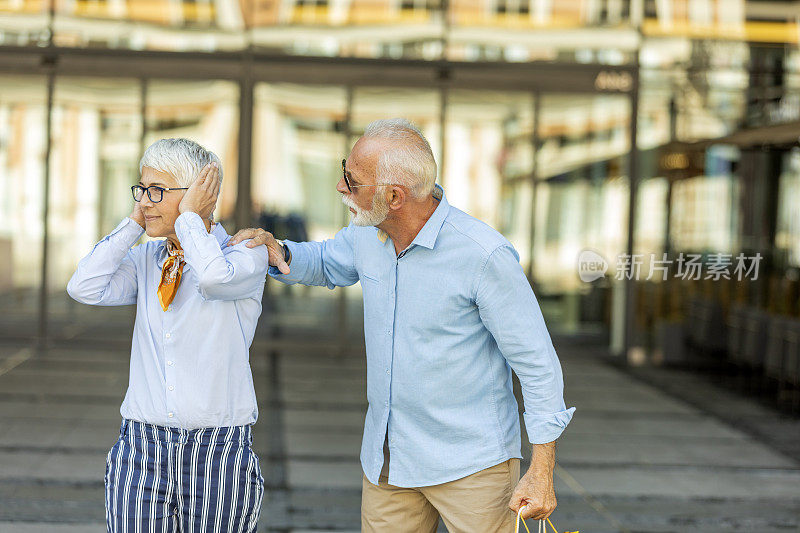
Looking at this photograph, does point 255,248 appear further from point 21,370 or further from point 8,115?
point 8,115

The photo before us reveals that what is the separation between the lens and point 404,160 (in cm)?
211

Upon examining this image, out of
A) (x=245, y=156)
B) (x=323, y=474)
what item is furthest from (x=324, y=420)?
(x=245, y=156)

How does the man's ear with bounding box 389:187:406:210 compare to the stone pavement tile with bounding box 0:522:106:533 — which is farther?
the stone pavement tile with bounding box 0:522:106:533

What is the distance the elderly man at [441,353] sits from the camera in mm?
2098

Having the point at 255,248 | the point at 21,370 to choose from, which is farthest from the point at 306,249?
the point at 21,370

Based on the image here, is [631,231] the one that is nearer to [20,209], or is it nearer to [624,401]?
[624,401]

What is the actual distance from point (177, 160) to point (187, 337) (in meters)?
0.39

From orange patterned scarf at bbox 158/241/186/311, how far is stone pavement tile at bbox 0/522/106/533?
86.1 inches

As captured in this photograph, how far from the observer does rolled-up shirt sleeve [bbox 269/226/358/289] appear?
2.37 meters

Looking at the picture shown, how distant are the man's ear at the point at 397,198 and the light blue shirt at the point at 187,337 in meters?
0.31

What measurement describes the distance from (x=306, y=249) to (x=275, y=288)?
747 centimetres

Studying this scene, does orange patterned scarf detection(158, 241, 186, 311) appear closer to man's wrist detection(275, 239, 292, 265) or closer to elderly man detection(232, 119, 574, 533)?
elderly man detection(232, 119, 574, 533)

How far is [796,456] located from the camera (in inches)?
228

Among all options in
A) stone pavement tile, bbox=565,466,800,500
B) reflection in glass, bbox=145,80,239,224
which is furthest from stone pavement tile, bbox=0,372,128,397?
stone pavement tile, bbox=565,466,800,500
